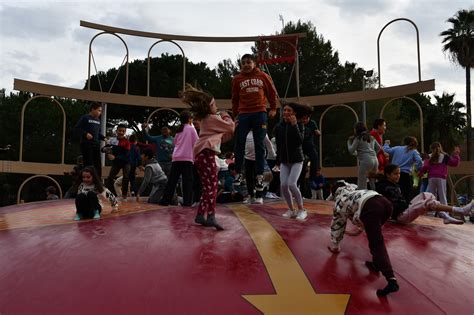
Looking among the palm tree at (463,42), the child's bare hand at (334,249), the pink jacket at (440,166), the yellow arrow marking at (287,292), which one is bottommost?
the yellow arrow marking at (287,292)

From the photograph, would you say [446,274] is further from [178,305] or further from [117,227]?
[117,227]

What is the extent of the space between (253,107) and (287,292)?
4.25 metres

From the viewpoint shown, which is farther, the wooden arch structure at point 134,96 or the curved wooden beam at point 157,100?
the wooden arch structure at point 134,96

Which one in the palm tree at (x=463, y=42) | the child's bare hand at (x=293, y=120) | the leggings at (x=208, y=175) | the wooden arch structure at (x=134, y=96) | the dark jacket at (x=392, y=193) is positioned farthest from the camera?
the palm tree at (x=463, y=42)

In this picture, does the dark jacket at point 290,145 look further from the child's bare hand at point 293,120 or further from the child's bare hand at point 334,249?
the child's bare hand at point 334,249

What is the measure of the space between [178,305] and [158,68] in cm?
4287

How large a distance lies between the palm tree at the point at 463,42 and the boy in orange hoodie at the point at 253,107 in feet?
122

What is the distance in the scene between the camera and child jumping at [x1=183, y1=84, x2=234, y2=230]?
17.5ft

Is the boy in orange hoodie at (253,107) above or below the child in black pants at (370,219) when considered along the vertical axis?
above

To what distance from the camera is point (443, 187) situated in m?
9.27

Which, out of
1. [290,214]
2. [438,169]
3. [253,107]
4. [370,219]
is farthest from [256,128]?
[438,169]

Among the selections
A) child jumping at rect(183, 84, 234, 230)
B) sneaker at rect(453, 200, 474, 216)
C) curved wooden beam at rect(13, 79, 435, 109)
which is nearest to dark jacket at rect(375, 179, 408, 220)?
sneaker at rect(453, 200, 474, 216)

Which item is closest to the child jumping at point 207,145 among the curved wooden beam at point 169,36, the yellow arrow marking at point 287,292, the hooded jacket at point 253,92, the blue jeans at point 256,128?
the yellow arrow marking at point 287,292

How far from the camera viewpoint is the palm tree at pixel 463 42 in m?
39.1
